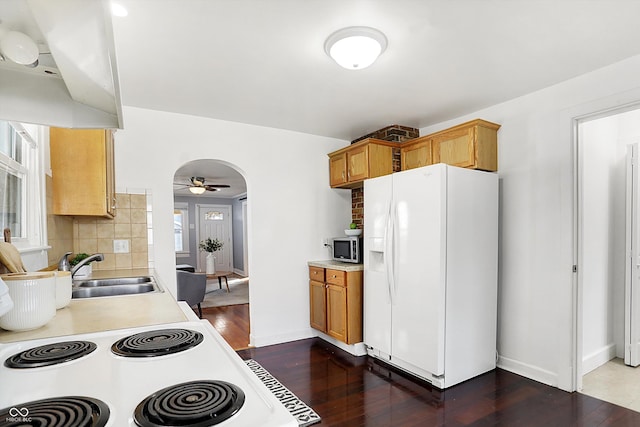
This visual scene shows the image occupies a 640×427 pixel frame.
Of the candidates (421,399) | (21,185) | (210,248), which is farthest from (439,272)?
(210,248)

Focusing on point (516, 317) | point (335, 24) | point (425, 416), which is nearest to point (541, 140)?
point (516, 317)

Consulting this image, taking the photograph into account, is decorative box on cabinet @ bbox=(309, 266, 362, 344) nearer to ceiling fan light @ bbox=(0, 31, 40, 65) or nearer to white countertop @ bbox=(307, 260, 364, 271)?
white countertop @ bbox=(307, 260, 364, 271)

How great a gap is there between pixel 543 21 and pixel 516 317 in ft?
7.39

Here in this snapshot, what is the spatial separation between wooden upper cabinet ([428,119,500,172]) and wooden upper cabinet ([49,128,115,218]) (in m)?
2.74

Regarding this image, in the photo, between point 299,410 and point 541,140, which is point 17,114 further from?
point 541,140

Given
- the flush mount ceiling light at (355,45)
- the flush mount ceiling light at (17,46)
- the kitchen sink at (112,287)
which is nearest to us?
the flush mount ceiling light at (17,46)

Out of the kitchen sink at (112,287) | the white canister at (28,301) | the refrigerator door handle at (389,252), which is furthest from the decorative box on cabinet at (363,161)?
the white canister at (28,301)

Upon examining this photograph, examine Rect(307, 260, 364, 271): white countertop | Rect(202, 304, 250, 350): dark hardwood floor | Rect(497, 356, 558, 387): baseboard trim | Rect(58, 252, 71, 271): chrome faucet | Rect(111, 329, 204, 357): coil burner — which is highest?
Rect(58, 252, 71, 271): chrome faucet

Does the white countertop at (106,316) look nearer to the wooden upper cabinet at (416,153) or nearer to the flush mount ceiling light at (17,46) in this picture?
the flush mount ceiling light at (17,46)

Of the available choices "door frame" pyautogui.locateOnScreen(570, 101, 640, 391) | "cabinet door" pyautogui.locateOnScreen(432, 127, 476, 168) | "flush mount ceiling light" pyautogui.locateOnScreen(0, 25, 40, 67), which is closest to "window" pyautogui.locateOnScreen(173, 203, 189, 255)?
"cabinet door" pyautogui.locateOnScreen(432, 127, 476, 168)

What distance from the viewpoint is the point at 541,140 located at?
2.78 metres

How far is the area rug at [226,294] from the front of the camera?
19.4 feet

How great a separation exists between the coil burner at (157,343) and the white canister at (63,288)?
1.83 ft

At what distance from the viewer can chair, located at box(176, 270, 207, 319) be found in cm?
461
